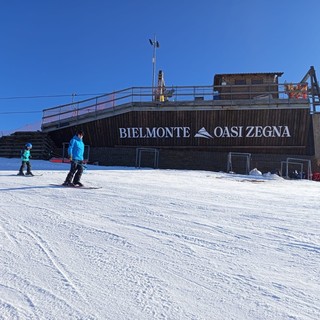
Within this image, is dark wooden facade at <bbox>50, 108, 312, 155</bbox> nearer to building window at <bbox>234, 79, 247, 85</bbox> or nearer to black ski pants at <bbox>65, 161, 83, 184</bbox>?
building window at <bbox>234, 79, 247, 85</bbox>

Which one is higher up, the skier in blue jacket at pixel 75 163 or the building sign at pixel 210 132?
the building sign at pixel 210 132

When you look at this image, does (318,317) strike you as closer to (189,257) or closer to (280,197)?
(189,257)

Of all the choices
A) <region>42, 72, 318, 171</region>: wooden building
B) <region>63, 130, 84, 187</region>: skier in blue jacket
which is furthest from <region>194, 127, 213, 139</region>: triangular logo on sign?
<region>63, 130, 84, 187</region>: skier in blue jacket

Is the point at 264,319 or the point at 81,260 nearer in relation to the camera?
Answer: the point at 264,319

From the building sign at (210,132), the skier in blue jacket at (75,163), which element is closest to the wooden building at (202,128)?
the building sign at (210,132)

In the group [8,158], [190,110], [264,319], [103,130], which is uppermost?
[190,110]

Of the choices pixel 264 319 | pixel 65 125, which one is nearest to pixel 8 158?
pixel 65 125

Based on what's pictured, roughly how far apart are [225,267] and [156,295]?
3.11 ft

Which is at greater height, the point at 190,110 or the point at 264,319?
the point at 190,110

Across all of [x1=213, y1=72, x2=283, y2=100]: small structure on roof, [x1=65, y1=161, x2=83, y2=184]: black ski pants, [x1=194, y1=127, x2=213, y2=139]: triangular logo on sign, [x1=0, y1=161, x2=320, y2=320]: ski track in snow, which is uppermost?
[x1=213, y1=72, x2=283, y2=100]: small structure on roof

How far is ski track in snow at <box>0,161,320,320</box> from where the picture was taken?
2432 mm

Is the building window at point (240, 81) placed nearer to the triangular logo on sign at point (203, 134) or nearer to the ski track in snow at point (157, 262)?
the triangular logo on sign at point (203, 134)

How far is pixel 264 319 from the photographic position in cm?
228

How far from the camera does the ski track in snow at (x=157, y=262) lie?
2432 mm
